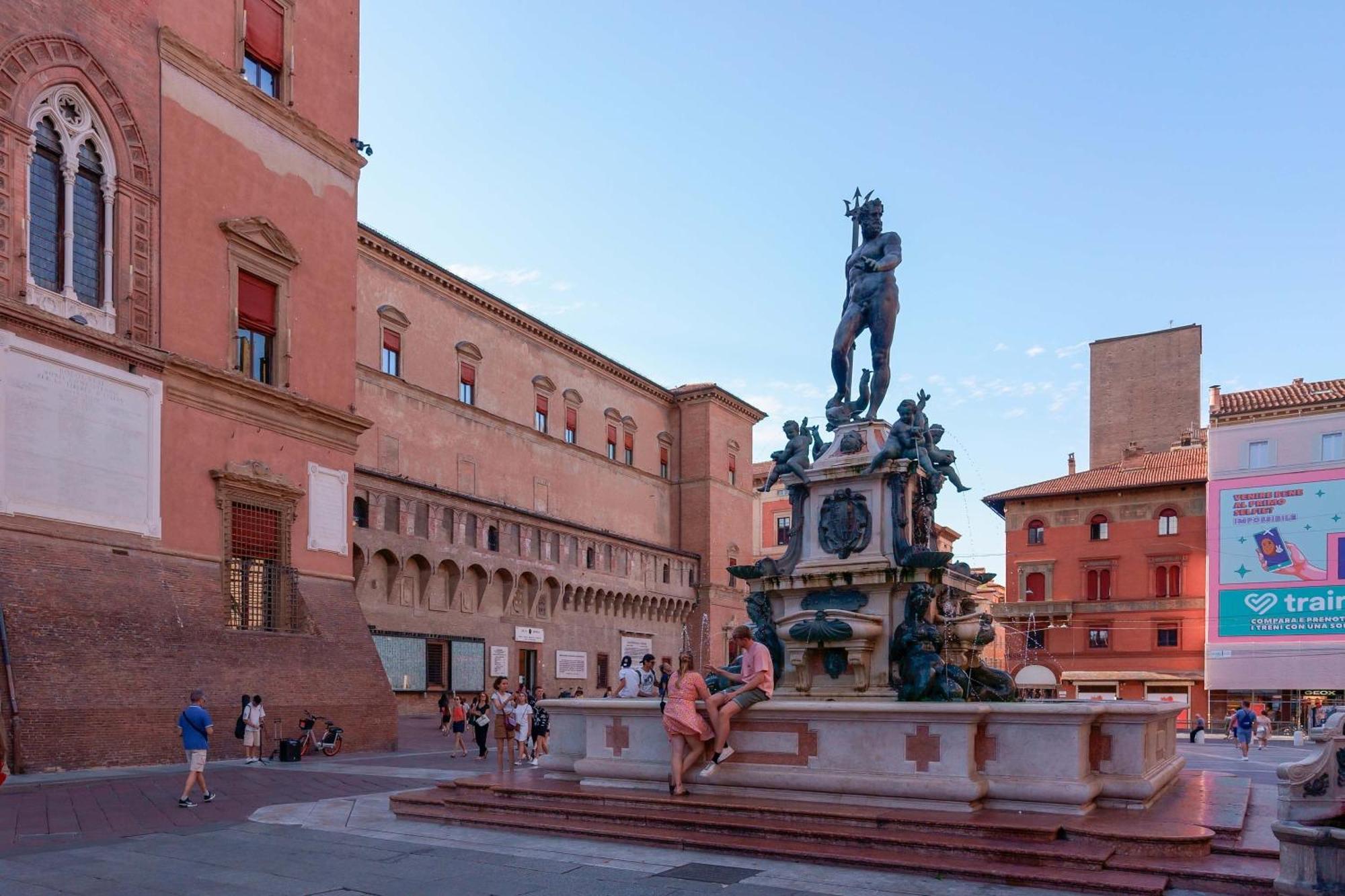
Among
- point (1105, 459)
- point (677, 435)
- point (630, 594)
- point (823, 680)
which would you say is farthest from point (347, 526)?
point (1105, 459)

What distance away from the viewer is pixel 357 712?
76.8ft

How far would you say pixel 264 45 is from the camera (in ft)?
81.4

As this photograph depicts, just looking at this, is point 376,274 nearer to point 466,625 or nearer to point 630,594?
point 466,625

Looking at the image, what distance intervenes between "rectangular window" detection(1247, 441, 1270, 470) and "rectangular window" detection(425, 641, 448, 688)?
118 ft

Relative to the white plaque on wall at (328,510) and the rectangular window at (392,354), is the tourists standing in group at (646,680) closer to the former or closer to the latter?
the white plaque on wall at (328,510)

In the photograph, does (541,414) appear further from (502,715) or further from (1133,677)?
(502,715)

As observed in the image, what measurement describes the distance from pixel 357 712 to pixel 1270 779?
17.3m

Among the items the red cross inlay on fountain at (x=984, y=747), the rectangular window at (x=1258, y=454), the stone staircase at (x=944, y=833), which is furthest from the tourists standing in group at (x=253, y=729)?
the rectangular window at (x=1258, y=454)

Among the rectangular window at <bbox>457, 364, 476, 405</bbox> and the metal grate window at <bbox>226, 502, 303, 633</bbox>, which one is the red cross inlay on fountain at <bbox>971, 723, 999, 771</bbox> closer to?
the metal grate window at <bbox>226, 502, 303, 633</bbox>

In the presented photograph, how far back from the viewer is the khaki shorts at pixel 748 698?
32.7ft

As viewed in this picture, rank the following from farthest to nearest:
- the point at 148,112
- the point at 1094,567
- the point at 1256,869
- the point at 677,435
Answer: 1. the point at 677,435
2. the point at 1094,567
3. the point at 148,112
4. the point at 1256,869

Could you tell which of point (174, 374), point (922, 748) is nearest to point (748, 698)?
point (922, 748)

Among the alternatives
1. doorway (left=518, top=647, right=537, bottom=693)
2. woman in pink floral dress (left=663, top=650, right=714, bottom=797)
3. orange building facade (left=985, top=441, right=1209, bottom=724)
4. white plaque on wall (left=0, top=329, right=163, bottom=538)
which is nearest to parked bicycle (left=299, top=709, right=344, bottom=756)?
white plaque on wall (left=0, top=329, right=163, bottom=538)

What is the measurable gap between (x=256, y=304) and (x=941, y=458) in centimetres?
1685
